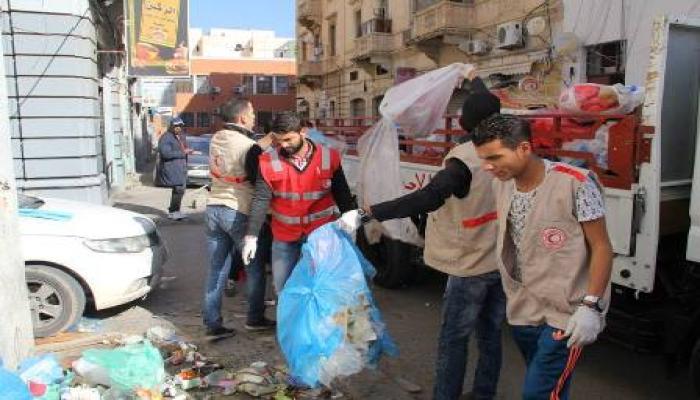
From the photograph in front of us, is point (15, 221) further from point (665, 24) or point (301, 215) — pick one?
point (665, 24)

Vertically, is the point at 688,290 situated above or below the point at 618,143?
below

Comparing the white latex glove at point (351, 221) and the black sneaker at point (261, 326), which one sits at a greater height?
the white latex glove at point (351, 221)

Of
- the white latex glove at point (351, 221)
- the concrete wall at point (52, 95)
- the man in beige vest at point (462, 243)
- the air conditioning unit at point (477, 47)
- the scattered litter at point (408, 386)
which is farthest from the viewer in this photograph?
the air conditioning unit at point (477, 47)

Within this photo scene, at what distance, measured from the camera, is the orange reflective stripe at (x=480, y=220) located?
3.05m

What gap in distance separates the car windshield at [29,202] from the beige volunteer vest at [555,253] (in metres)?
4.07

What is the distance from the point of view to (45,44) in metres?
9.01

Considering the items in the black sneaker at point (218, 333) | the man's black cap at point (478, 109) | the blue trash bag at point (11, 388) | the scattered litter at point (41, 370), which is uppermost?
the man's black cap at point (478, 109)

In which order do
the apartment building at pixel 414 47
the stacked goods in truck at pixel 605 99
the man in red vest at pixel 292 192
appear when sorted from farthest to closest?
the apartment building at pixel 414 47 → the man in red vest at pixel 292 192 → the stacked goods in truck at pixel 605 99

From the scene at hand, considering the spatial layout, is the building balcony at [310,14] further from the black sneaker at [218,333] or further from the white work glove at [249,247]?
the white work glove at [249,247]

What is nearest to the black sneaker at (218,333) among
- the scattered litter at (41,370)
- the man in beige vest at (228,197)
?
the man in beige vest at (228,197)

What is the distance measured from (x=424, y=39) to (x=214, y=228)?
16257 mm

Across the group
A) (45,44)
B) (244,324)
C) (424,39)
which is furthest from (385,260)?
(424,39)

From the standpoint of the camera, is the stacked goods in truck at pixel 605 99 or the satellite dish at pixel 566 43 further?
the satellite dish at pixel 566 43

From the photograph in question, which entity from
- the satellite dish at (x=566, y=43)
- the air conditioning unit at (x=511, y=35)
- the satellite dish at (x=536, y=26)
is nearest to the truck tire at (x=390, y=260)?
the satellite dish at (x=566, y=43)
